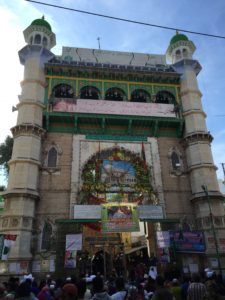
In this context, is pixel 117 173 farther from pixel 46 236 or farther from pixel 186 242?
pixel 186 242

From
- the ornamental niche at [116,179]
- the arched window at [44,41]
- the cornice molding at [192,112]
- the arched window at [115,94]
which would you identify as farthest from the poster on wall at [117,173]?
the arched window at [44,41]

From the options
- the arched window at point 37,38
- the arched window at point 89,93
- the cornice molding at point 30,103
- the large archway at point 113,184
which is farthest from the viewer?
the arched window at point 37,38

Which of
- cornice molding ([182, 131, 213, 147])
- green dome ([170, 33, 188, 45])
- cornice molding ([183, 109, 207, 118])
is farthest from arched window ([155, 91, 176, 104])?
green dome ([170, 33, 188, 45])

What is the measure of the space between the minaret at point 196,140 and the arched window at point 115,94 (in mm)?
5477

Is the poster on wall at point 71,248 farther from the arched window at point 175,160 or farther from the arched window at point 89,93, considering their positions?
the arched window at point 89,93

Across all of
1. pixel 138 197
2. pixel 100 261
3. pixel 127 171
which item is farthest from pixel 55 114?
pixel 100 261

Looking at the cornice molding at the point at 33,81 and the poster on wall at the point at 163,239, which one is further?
the cornice molding at the point at 33,81

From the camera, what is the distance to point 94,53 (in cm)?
2809

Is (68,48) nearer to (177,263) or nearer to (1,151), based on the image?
(1,151)

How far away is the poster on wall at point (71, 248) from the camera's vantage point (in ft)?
54.6

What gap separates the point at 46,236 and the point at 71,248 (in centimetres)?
256

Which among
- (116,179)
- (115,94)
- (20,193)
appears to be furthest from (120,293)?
(115,94)

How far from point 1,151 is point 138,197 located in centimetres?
1603

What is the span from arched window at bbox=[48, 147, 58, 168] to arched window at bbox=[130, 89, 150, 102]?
28.3 ft
